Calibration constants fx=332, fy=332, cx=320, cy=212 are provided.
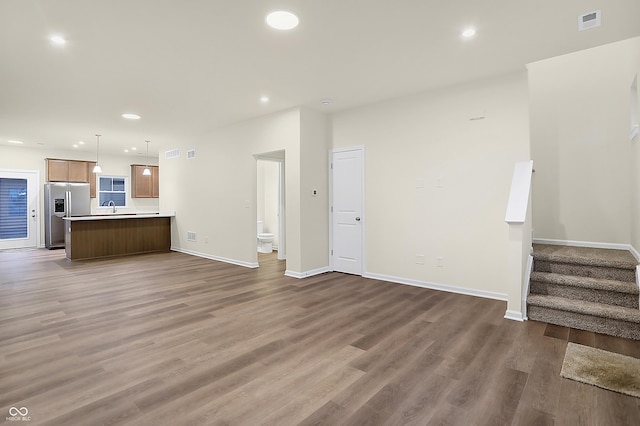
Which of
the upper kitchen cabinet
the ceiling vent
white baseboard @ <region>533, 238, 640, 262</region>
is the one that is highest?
the ceiling vent

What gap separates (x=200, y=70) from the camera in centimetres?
388

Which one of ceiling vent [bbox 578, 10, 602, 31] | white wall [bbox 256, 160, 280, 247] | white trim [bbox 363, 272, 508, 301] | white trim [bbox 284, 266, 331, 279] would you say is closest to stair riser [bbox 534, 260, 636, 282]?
white trim [bbox 363, 272, 508, 301]

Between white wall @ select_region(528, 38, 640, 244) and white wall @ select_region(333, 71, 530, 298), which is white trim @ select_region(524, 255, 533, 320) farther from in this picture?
white wall @ select_region(528, 38, 640, 244)

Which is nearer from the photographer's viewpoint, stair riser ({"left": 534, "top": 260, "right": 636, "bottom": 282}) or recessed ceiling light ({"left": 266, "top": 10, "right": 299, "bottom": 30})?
recessed ceiling light ({"left": 266, "top": 10, "right": 299, "bottom": 30})

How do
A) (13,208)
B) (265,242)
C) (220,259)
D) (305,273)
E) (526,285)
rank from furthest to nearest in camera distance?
1. (13,208)
2. (265,242)
3. (220,259)
4. (305,273)
5. (526,285)

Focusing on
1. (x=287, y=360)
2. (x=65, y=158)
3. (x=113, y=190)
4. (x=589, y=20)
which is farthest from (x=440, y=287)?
(x=65, y=158)

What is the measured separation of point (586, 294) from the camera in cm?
339

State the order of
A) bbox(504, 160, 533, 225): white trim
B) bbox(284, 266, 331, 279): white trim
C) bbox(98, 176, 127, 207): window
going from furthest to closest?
bbox(98, 176, 127, 207): window, bbox(284, 266, 331, 279): white trim, bbox(504, 160, 533, 225): white trim

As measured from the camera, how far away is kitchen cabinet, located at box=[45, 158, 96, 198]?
900 cm

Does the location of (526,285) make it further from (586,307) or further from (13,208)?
(13,208)

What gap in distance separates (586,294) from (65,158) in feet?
38.7

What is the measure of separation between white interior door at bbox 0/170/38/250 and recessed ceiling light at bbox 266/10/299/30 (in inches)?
371

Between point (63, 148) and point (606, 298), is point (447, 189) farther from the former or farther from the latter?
point (63, 148)

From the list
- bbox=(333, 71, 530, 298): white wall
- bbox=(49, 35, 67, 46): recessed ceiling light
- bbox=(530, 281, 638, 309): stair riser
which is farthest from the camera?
bbox=(333, 71, 530, 298): white wall
